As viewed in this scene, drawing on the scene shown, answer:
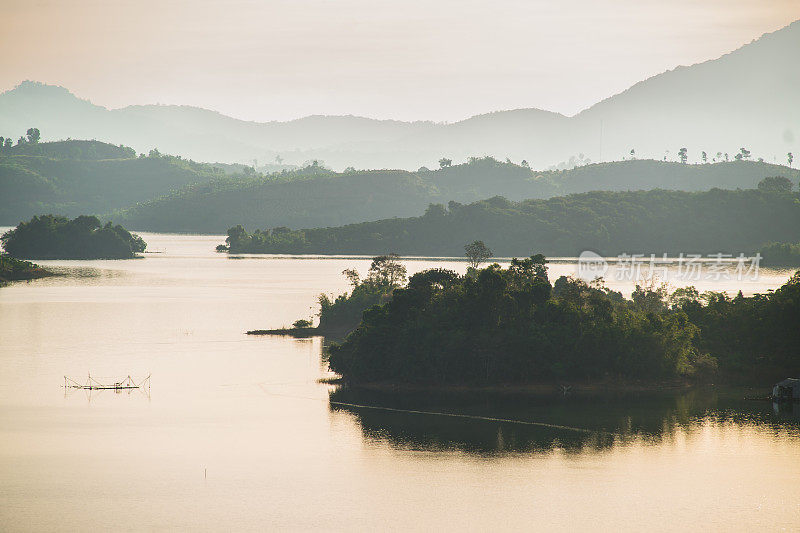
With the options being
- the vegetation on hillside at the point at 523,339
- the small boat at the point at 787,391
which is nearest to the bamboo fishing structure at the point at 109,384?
the vegetation on hillside at the point at 523,339

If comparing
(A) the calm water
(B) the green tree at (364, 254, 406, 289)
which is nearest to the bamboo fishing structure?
(A) the calm water

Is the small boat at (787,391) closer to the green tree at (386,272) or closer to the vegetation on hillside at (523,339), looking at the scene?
the vegetation on hillside at (523,339)

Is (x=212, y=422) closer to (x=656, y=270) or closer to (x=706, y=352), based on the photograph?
(x=706, y=352)

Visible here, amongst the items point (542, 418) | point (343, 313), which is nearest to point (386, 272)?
point (343, 313)

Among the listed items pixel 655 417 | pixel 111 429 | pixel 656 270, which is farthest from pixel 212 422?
pixel 656 270

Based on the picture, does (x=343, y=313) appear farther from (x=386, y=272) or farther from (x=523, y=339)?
(x=523, y=339)

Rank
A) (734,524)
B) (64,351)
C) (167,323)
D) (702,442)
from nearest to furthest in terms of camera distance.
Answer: (734,524) → (702,442) → (64,351) → (167,323)

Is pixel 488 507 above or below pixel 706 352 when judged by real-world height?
below
